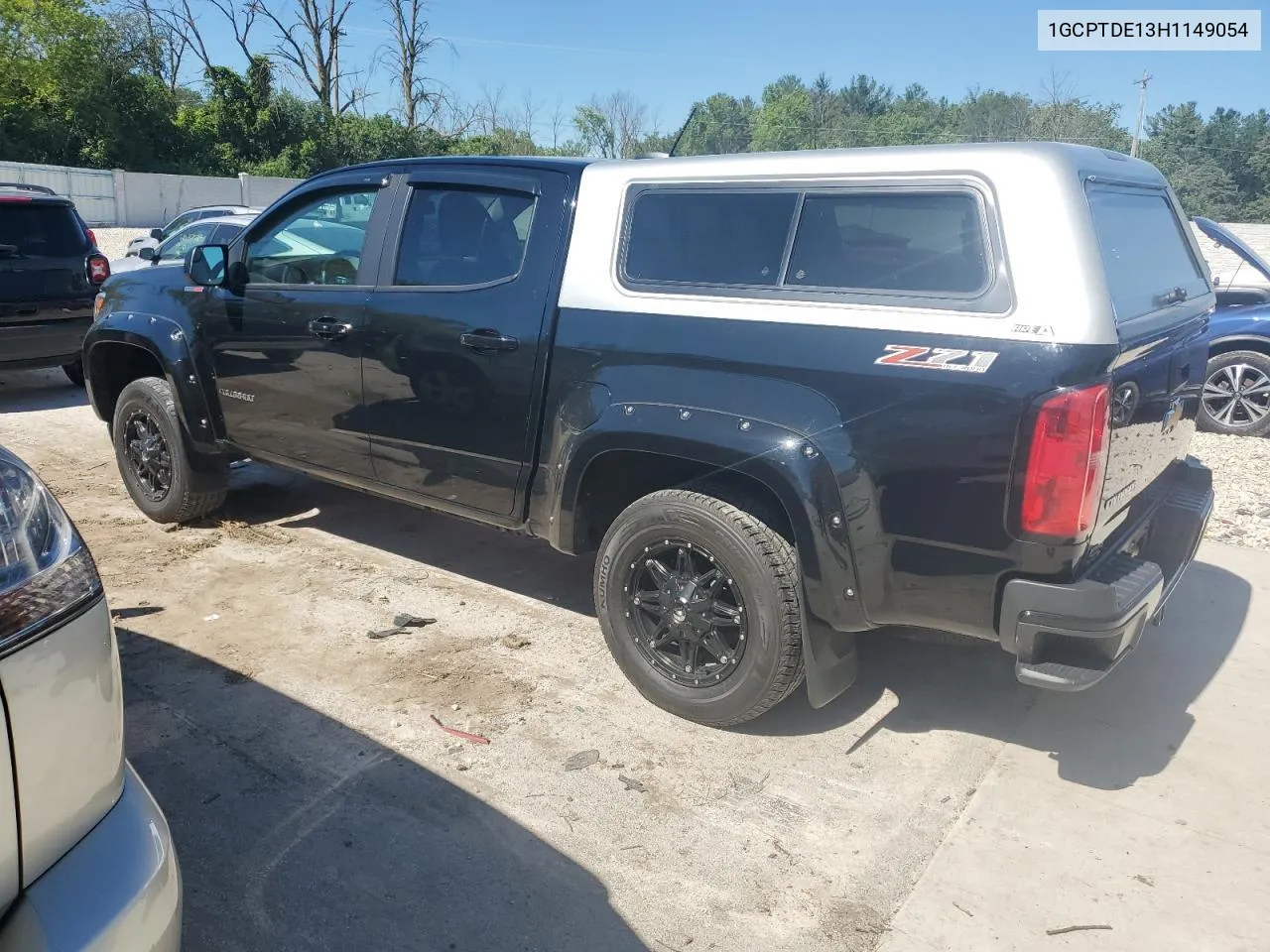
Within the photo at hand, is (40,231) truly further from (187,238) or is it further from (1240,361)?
(1240,361)

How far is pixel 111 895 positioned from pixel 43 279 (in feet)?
27.8

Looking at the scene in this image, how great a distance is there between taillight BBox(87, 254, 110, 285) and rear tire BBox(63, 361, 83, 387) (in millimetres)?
851

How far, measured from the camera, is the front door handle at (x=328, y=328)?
4.52 metres

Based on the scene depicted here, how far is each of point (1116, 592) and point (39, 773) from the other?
9.01 feet

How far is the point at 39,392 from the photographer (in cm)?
988

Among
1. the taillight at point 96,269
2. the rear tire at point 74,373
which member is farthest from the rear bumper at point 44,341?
the rear tire at point 74,373

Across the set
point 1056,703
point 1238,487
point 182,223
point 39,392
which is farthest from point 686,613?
point 182,223

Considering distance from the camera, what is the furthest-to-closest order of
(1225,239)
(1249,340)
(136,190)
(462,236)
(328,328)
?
(136,190) → (1249,340) → (1225,239) → (328,328) → (462,236)

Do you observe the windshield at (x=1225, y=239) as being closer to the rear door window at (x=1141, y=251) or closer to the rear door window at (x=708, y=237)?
the rear door window at (x=1141, y=251)

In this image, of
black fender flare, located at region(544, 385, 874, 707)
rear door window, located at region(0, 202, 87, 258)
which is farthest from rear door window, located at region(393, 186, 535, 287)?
rear door window, located at region(0, 202, 87, 258)

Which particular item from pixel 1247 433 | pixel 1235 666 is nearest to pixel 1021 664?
pixel 1235 666

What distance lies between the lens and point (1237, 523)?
625 cm

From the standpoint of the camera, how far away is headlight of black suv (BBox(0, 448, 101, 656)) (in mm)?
1657

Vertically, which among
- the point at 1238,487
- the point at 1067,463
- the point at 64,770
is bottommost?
the point at 1238,487
